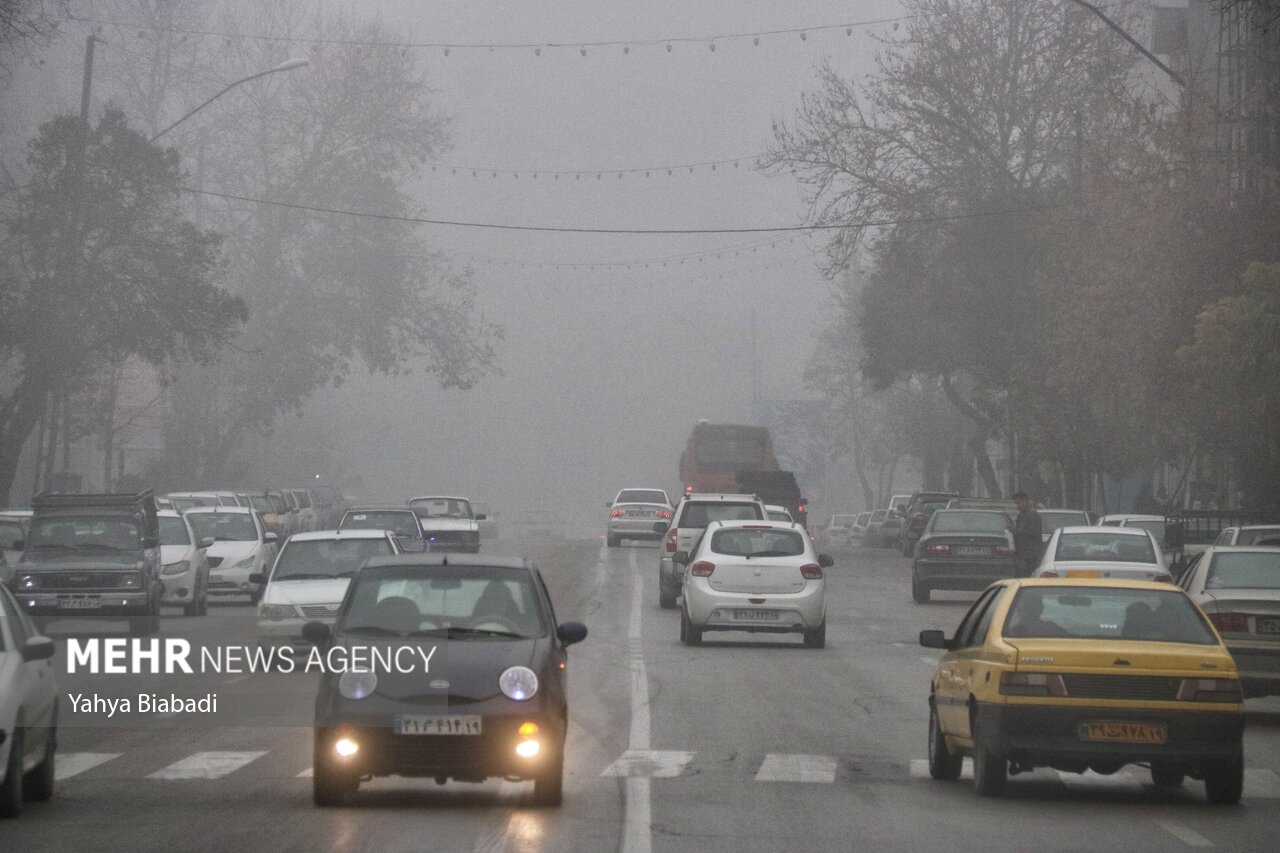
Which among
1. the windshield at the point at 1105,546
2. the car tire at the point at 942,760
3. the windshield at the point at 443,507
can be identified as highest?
the windshield at the point at 443,507

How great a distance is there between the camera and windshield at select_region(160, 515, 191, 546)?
Result: 100 feet

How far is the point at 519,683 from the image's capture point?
1140 cm

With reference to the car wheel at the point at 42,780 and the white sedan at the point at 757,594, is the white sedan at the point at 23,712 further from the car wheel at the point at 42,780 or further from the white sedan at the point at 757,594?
the white sedan at the point at 757,594

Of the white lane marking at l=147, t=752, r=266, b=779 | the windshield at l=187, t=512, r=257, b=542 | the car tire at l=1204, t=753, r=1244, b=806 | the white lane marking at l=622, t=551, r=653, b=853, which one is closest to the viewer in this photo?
the white lane marking at l=622, t=551, r=653, b=853

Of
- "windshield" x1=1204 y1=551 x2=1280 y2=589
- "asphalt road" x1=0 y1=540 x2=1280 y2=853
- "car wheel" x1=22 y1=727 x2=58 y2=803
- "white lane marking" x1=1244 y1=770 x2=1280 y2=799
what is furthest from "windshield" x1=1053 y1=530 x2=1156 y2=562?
"car wheel" x1=22 y1=727 x2=58 y2=803

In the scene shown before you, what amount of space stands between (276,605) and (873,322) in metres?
47.1

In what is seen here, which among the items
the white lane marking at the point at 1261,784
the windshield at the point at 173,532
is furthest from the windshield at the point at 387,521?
the white lane marking at the point at 1261,784

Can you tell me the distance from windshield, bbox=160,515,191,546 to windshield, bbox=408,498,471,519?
52.9 feet

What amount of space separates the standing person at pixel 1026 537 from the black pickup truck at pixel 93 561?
44.9ft

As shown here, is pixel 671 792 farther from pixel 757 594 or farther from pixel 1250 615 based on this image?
pixel 757 594

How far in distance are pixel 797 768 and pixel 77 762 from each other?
5.02 meters

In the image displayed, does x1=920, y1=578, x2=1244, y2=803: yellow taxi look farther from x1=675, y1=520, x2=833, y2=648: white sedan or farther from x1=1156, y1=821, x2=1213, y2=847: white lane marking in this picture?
x1=675, y1=520, x2=833, y2=648: white sedan

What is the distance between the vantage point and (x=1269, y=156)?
43.8 meters

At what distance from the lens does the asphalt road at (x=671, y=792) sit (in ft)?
34.6
